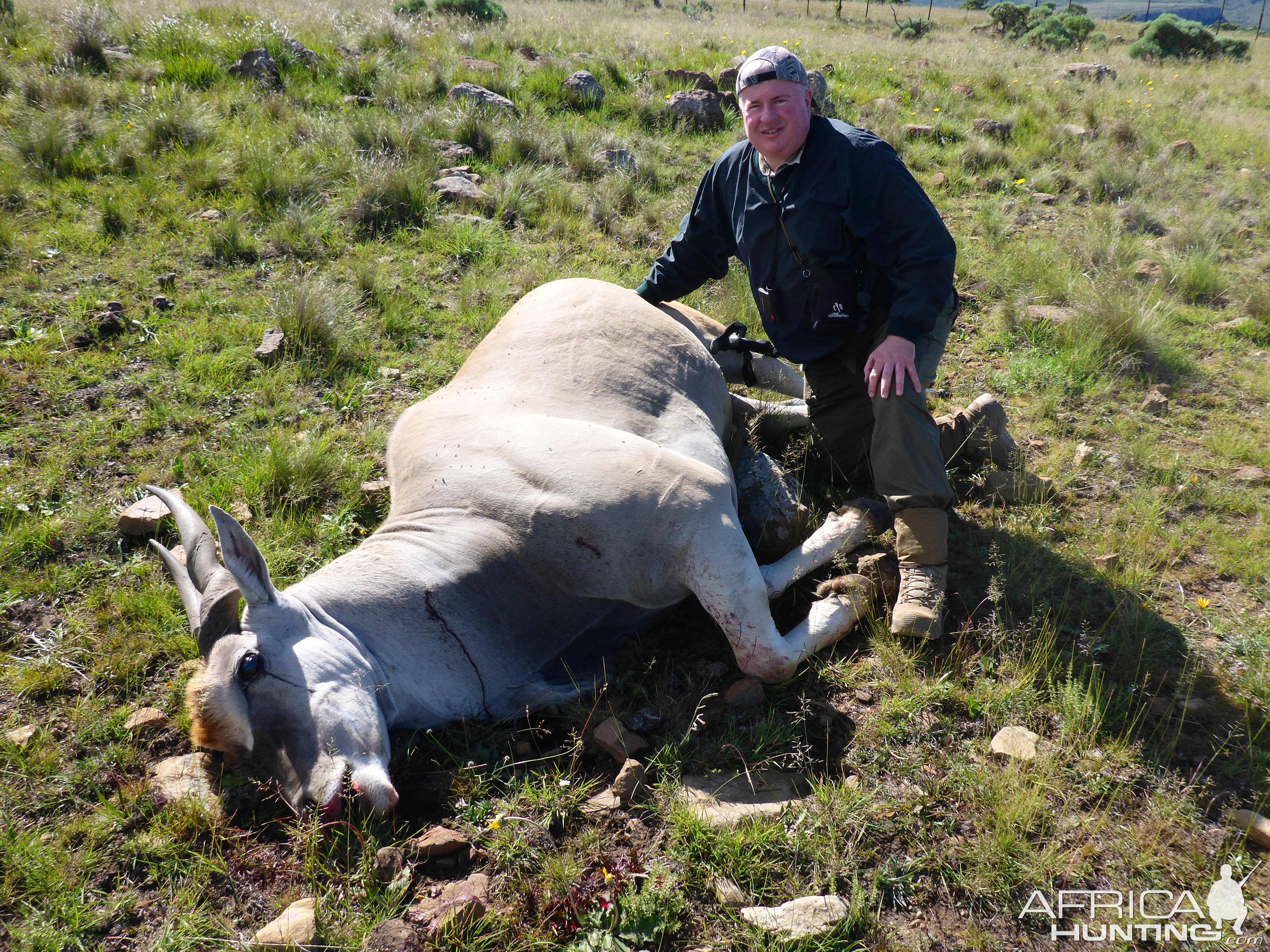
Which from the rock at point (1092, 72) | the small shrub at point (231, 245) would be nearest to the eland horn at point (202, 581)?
the small shrub at point (231, 245)

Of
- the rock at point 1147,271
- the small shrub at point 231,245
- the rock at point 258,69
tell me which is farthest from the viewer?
the rock at point 258,69

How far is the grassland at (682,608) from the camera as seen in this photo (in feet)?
9.03

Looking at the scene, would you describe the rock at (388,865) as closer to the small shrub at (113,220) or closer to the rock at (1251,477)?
the rock at (1251,477)

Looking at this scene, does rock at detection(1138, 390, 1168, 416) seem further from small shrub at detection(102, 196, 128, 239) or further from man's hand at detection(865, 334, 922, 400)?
small shrub at detection(102, 196, 128, 239)

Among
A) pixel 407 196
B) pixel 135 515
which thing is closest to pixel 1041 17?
pixel 407 196

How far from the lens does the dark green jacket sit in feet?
12.5

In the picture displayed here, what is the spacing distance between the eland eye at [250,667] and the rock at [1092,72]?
16.8 meters

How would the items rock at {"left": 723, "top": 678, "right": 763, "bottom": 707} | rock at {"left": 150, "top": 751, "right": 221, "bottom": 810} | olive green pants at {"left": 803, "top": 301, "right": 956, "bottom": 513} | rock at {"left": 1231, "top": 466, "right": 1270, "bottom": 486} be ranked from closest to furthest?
1. rock at {"left": 150, "top": 751, "right": 221, "bottom": 810}
2. rock at {"left": 723, "top": 678, "right": 763, "bottom": 707}
3. olive green pants at {"left": 803, "top": 301, "right": 956, "bottom": 513}
4. rock at {"left": 1231, "top": 466, "right": 1270, "bottom": 486}

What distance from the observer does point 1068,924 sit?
2.49 m

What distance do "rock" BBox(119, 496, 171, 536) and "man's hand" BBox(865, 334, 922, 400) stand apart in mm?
3960

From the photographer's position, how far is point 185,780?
10.6 ft

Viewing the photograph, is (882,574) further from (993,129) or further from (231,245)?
(993,129)

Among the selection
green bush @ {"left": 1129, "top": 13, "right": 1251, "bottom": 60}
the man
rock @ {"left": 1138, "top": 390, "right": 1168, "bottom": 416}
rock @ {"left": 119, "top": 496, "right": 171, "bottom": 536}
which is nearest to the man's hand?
the man

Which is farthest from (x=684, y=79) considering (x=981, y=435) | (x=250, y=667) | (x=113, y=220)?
(x=250, y=667)
